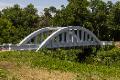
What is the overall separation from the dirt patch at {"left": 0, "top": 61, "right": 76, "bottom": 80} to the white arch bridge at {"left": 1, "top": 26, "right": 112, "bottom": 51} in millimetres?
16434

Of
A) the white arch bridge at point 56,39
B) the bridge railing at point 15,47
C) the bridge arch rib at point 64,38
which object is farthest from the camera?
the bridge arch rib at point 64,38

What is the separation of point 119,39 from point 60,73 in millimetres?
59891

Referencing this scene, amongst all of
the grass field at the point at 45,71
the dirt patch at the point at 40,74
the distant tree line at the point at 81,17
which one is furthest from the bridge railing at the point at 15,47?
the distant tree line at the point at 81,17

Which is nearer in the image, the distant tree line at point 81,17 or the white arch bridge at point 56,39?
the white arch bridge at point 56,39

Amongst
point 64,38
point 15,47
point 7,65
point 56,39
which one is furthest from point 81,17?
point 7,65

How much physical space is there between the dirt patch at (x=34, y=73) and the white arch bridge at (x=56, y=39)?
16.4 meters

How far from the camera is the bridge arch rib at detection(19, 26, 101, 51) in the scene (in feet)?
174

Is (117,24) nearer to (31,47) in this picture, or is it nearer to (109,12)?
(109,12)

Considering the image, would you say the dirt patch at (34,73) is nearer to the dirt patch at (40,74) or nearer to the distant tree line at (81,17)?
the dirt patch at (40,74)

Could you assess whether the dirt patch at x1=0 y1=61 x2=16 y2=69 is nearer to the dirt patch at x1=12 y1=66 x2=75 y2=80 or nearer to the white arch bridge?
the dirt patch at x1=12 y1=66 x2=75 y2=80

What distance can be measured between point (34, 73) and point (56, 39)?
34045 millimetres

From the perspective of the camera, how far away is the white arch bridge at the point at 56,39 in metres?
50.1

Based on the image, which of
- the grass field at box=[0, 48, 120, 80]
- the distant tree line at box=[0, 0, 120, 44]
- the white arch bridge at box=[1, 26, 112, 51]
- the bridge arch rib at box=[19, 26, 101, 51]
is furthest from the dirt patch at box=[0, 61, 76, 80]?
the distant tree line at box=[0, 0, 120, 44]

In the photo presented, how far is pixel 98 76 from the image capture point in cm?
2677
